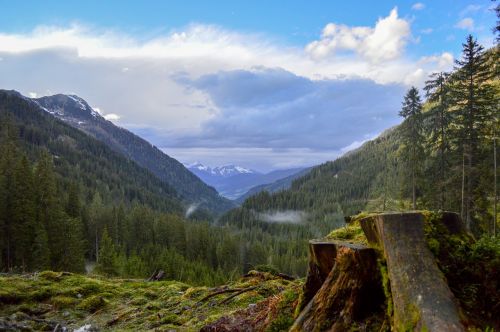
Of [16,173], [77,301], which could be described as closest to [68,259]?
[16,173]

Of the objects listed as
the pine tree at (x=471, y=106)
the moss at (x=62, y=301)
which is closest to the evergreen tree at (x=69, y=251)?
the moss at (x=62, y=301)

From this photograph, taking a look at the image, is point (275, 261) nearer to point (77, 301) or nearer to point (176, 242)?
point (176, 242)

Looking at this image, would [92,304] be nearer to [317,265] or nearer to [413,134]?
[317,265]

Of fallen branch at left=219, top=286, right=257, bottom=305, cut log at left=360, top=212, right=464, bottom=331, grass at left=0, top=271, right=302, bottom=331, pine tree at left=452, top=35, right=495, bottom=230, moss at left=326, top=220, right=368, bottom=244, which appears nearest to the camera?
cut log at left=360, top=212, right=464, bottom=331

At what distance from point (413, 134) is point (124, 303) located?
38464mm

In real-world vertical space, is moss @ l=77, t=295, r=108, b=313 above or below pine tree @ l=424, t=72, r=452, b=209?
below

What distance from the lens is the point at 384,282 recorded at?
6.12 metres

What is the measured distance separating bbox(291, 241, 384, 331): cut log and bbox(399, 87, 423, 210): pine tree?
4139cm

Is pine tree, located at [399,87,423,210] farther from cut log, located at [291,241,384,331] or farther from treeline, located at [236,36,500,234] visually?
cut log, located at [291,241,384,331]

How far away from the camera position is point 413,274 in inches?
222

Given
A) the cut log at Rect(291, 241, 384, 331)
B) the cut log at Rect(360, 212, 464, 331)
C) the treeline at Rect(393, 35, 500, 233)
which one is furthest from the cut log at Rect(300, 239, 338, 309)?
the treeline at Rect(393, 35, 500, 233)

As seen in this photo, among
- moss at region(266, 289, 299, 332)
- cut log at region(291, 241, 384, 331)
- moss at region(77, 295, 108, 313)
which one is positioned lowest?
moss at region(77, 295, 108, 313)

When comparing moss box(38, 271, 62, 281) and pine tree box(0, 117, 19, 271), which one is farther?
pine tree box(0, 117, 19, 271)

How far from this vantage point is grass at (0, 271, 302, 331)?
12.6 meters
